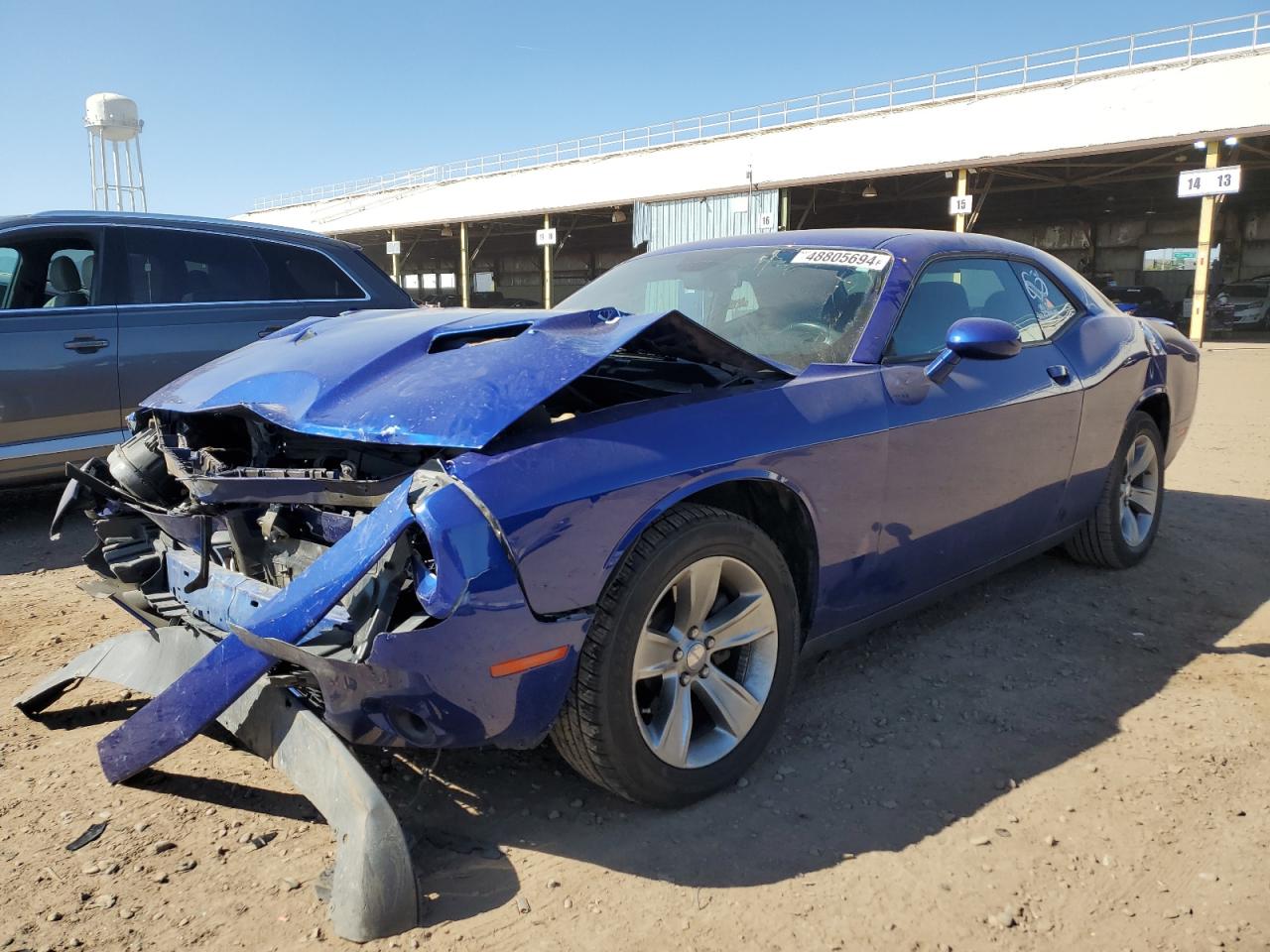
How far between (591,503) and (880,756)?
1277mm

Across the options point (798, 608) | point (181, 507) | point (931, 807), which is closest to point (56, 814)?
point (181, 507)

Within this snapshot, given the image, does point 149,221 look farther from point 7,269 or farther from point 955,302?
point 955,302

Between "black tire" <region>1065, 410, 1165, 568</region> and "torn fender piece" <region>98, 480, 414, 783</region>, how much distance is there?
133 inches

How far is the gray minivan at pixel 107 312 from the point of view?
4824 millimetres

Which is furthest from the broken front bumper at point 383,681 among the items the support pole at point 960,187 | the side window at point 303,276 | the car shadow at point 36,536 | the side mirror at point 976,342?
the support pole at point 960,187

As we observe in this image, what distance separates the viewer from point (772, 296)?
329 centimetres

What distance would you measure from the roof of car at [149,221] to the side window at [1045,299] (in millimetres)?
4003

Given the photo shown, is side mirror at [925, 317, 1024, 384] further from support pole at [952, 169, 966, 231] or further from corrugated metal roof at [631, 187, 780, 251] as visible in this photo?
corrugated metal roof at [631, 187, 780, 251]

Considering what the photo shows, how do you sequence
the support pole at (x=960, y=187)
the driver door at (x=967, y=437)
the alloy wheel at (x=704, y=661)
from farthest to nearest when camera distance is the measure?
the support pole at (x=960, y=187) → the driver door at (x=967, y=437) → the alloy wheel at (x=704, y=661)

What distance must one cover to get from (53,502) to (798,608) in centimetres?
535

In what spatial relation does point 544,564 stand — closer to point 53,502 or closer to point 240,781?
point 240,781

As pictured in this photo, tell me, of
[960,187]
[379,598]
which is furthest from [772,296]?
[960,187]

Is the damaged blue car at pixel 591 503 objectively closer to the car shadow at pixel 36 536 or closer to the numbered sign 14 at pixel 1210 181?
the car shadow at pixel 36 536

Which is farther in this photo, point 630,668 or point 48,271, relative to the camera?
point 48,271
